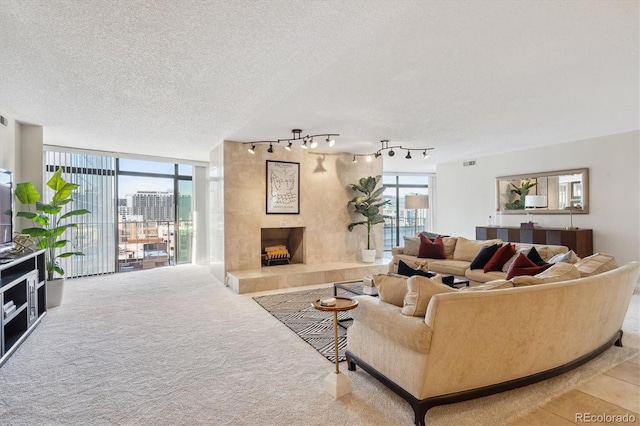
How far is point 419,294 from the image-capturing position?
2.08 meters

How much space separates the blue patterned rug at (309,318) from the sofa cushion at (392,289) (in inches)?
33.5

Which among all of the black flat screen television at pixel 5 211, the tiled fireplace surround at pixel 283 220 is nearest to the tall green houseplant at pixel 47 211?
the black flat screen television at pixel 5 211

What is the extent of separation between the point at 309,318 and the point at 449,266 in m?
2.41

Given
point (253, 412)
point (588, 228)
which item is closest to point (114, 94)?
point (253, 412)

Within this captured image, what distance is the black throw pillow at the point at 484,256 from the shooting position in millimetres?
4715

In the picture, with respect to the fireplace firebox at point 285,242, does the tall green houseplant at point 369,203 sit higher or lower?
higher

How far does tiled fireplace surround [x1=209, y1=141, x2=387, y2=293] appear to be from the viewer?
5.75 meters

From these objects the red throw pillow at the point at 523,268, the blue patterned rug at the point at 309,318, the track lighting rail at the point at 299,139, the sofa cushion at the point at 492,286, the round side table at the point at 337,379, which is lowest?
the blue patterned rug at the point at 309,318

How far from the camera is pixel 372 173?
7434 millimetres

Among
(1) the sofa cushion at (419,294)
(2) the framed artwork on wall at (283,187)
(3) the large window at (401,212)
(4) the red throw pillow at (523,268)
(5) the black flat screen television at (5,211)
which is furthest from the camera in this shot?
(3) the large window at (401,212)

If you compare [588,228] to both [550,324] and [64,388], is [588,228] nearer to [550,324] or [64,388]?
[550,324]

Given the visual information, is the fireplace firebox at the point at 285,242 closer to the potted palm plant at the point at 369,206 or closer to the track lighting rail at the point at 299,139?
the potted palm plant at the point at 369,206

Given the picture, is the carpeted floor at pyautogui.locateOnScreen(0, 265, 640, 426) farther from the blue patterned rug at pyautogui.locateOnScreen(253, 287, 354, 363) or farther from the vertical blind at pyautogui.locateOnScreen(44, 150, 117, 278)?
the vertical blind at pyautogui.locateOnScreen(44, 150, 117, 278)

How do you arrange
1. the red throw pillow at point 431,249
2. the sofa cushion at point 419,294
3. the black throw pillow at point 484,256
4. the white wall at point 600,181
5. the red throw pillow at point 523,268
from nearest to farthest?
the sofa cushion at point 419,294 → the red throw pillow at point 523,268 → the black throw pillow at point 484,256 → the white wall at point 600,181 → the red throw pillow at point 431,249
